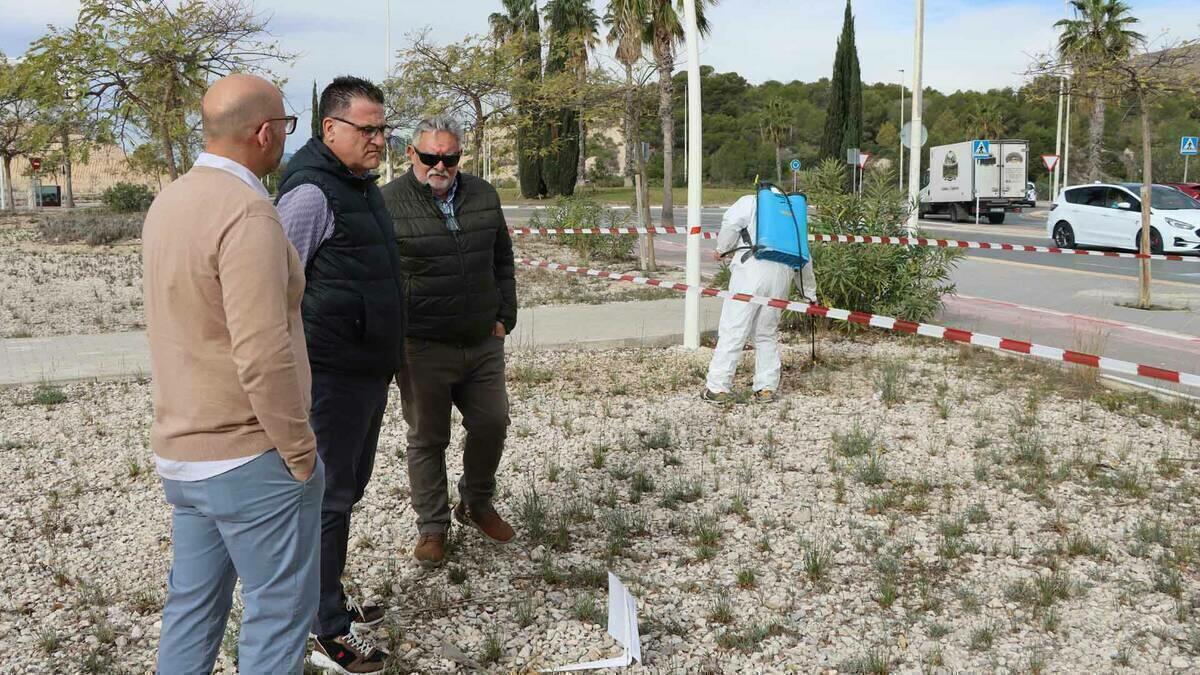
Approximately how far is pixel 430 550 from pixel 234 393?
207cm

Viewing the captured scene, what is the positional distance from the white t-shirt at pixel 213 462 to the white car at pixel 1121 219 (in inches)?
781

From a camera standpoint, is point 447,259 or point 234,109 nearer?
point 234,109

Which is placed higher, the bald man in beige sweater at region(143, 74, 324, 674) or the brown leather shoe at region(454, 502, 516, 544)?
the bald man in beige sweater at region(143, 74, 324, 674)

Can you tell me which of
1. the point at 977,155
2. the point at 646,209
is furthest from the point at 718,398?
the point at 977,155

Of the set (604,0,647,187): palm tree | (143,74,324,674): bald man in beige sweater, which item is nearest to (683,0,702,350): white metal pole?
(143,74,324,674): bald man in beige sweater

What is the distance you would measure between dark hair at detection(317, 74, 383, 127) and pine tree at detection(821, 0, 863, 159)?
1886 inches

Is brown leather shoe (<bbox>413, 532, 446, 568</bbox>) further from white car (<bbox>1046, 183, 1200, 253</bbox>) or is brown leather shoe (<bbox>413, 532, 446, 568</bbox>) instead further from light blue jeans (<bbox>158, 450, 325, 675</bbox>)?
white car (<bbox>1046, 183, 1200, 253</bbox>)

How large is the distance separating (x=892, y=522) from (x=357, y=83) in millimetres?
3089

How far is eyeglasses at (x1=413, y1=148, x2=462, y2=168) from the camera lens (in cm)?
394

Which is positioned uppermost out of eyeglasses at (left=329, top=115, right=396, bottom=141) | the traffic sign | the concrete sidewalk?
the traffic sign

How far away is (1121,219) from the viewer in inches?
790

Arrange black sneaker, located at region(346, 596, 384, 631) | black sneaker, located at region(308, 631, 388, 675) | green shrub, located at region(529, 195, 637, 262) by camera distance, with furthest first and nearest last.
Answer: green shrub, located at region(529, 195, 637, 262) → black sneaker, located at region(346, 596, 384, 631) → black sneaker, located at region(308, 631, 388, 675)

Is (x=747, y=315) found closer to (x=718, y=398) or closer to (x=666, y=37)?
(x=718, y=398)

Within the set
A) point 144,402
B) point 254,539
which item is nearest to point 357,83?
point 254,539
